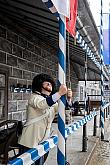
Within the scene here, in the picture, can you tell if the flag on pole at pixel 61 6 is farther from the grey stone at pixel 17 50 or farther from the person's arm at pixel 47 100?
the grey stone at pixel 17 50

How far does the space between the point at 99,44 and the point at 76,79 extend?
428 inches

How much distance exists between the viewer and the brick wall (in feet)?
23.3

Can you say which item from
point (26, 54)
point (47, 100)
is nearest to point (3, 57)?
point (26, 54)

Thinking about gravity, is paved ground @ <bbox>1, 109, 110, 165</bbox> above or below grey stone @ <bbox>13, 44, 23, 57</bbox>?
below

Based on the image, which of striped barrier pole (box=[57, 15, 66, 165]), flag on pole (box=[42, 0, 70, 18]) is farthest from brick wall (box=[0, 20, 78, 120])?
flag on pole (box=[42, 0, 70, 18])

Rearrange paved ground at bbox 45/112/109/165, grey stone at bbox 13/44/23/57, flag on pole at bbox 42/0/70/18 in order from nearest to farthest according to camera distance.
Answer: flag on pole at bbox 42/0/70/18 → paved ground at bbox 45/112/109/165 → grey stone at bbox 13/44/23/57

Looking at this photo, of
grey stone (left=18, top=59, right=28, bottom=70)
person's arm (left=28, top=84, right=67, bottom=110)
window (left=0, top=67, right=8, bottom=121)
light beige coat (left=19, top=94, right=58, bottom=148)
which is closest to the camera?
person's arm (left=28, top=84, right=67, bottom=110)

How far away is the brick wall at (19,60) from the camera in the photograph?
23.3 ft

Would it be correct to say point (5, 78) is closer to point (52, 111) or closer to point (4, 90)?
point (4, 90)

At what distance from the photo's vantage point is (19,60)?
8062 mm

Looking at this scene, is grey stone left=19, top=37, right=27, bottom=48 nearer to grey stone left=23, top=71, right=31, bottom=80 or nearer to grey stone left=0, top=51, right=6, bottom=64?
grey stone left=23, top=71, right=31, bottom=80

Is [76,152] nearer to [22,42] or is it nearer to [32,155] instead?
[22,42]

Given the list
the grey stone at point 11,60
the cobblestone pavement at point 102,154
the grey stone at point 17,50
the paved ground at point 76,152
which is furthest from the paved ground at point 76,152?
the grey stone at point 17,50

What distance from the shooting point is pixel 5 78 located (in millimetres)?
7070
